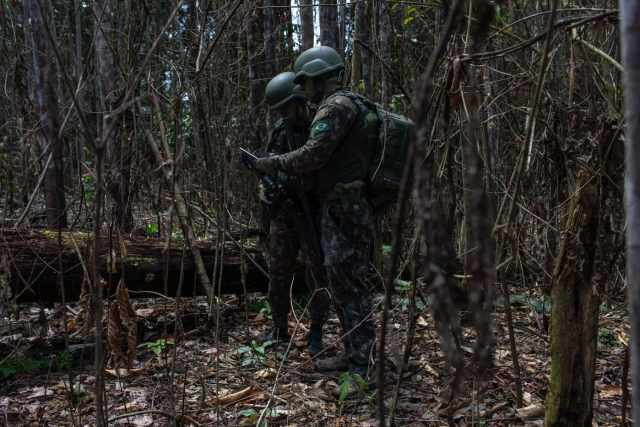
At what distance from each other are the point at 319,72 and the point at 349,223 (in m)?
1.05

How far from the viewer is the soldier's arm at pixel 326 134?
373 centimetres

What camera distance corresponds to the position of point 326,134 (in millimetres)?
3723

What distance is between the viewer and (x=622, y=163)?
2.44 meters

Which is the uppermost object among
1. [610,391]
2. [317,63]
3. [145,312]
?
[317,63]

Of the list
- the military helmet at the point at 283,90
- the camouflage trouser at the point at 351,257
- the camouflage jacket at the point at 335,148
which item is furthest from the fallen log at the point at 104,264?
the military helmet at the point at 283,90

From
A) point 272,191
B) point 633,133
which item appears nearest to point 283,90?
point 272,191

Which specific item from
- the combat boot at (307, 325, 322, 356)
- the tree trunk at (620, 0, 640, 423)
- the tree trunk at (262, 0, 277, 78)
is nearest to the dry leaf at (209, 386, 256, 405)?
the combat boot at (307, 325, 322, 356)

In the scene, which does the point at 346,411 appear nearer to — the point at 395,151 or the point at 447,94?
the point at 395,151

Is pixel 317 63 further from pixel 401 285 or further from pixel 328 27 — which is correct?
pixel 401 285

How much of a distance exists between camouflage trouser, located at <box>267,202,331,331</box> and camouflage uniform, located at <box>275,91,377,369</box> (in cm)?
A: 47

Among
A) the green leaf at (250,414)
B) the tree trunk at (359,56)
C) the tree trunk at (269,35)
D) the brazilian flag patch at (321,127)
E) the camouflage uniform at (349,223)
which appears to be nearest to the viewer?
the green leaf at (250,414)

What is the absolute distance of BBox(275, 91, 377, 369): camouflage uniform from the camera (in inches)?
152

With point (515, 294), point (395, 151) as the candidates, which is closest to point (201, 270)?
point (395, 151)

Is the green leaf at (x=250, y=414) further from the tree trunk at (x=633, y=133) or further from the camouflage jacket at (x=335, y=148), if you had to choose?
the tree trunk at (x=633, y=133)
